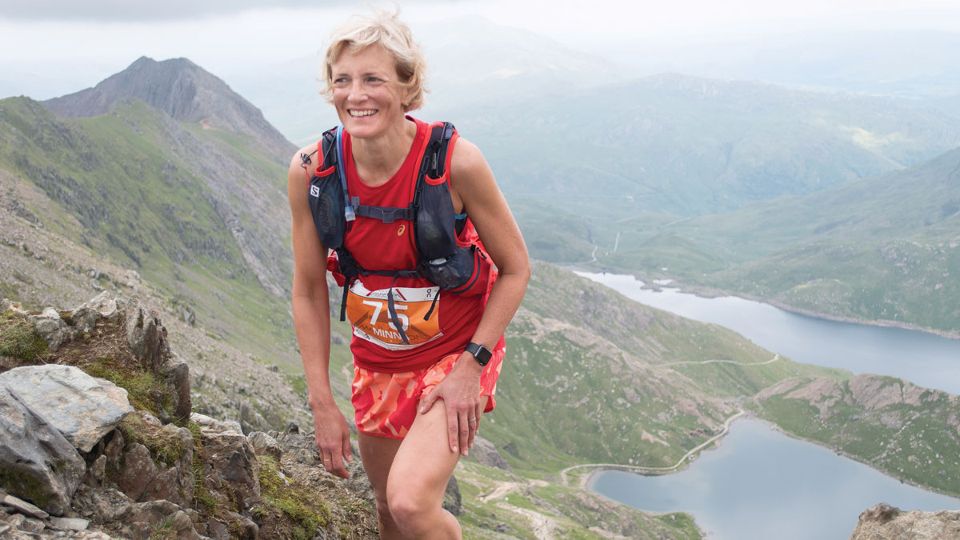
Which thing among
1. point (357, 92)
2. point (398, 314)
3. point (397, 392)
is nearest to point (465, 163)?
point (357, 92)

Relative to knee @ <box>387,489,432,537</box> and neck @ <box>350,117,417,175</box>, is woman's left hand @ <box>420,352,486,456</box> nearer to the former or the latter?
knee @ <box>387,489,432,537</box>

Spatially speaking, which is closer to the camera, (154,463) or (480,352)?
(480,352)

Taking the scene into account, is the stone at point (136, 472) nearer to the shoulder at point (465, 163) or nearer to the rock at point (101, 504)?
the rock at point (101, 504)

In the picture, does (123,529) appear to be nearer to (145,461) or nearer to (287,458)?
(145,461)

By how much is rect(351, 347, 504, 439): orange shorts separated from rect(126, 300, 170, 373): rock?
372cm

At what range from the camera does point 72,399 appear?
9.34 meters

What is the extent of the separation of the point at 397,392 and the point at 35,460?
4252 mm

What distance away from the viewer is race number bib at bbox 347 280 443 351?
9305mm

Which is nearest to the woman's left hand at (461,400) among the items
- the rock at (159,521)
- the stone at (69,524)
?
the rock at (159,521)

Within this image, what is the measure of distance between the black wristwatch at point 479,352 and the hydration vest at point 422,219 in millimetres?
683

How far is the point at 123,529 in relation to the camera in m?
8.53

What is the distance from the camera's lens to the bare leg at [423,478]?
8.30 meters

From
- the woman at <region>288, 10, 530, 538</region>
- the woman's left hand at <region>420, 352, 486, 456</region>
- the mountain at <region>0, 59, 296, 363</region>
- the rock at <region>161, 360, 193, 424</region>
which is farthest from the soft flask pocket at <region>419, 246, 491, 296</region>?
the mountain at <region>0, 59, 296, 363</region>

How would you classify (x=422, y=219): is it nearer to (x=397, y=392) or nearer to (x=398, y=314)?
(x=398, y=314)
